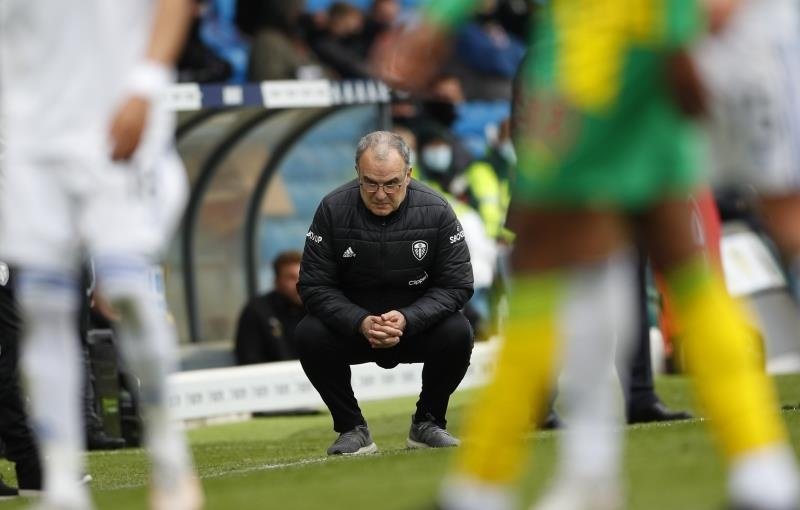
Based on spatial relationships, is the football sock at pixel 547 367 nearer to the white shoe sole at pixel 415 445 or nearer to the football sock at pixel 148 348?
the football sock at pixel 148 348

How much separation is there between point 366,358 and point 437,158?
861 centimetres

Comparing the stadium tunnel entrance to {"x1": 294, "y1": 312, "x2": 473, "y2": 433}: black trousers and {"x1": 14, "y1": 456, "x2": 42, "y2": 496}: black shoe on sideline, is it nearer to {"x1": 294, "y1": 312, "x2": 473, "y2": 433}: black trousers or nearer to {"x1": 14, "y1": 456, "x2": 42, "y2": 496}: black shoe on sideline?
{"x1": 294, "y1": 312, "x2": 473, "y2": 433}: black trousers

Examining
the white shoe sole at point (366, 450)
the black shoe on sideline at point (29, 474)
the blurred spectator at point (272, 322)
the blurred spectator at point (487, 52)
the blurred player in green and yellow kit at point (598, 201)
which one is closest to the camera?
the blurred player in green and yellow kit at point (598, 201)

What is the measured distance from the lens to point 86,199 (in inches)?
204

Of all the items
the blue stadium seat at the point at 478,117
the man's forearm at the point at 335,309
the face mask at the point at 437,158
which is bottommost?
the man's forearm at the point at 335,309

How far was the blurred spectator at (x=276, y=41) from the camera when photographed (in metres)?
16.7

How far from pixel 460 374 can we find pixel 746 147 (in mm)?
3582

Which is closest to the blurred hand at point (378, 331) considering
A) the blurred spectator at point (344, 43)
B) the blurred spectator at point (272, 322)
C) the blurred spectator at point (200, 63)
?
the blurred spectator at point (272, 322)

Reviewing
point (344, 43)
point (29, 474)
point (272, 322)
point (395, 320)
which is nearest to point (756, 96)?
point (395, 320)

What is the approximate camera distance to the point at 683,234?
4.48 m

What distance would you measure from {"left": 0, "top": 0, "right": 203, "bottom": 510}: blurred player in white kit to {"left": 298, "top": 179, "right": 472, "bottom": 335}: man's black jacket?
339 cm

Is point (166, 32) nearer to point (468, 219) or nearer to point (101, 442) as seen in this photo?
point (101, 442)

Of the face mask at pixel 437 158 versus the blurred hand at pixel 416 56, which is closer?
the blurred hand at pixel 416 56

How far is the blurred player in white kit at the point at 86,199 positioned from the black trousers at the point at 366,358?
3268mm
